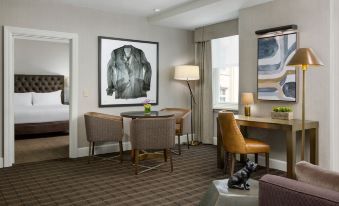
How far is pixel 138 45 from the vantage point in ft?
18.7

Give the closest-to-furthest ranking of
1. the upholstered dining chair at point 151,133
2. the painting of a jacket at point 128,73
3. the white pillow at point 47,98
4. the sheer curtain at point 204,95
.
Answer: the upholstered dining chair at point 151,133, the painting of a jacket at point 128,73, the sheer curtain at point 204,95, the white pillow at point 47,98

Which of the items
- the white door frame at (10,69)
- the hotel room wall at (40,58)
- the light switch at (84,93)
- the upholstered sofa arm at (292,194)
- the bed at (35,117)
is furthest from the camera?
the hotel room wall at (40,58)

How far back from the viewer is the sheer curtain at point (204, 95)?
610cm

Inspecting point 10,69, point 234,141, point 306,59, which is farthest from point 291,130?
point 10,69

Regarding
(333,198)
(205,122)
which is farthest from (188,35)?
(333,198)

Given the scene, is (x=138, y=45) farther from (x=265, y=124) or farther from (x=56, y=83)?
(x=56, y=83)

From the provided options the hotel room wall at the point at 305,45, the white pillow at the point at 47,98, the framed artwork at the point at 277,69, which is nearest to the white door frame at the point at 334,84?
the hotel room wall at the point at 305,45

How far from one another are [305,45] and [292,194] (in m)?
3.01

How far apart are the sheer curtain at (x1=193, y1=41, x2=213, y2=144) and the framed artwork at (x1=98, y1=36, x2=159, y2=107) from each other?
3.00ft

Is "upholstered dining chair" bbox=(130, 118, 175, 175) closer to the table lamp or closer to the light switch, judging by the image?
the table lamp

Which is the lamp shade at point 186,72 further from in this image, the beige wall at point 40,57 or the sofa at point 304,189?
the beige wall at point 40,57

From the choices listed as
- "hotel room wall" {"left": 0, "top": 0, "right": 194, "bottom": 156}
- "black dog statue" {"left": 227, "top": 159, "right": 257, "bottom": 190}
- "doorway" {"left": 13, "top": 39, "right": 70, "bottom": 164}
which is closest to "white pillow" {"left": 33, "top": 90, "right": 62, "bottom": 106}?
"doorway" {"left": 13, "top": 39, "right": 70, "bottom": 164}

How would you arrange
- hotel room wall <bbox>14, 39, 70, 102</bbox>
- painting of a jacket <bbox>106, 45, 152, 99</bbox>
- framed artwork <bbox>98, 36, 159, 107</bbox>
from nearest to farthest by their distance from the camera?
framed artwork <bbox>98, 36, 159, 107</bbox> < painting of a jacket <bbox>106, 45, 152, 99</bbox> < hotel room wall <bbox>14, 39, 70, 102</bbox>

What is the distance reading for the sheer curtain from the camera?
20.0 feet
